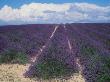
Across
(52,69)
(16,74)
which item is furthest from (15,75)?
(52,69)

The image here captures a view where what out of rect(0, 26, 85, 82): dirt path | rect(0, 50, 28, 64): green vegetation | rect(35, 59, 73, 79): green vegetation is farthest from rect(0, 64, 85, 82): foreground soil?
rect(0, 50, 28, 64): green vegetation

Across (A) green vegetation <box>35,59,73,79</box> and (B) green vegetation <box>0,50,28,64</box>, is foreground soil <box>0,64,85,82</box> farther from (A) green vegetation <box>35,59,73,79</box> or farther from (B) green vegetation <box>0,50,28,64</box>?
(B) green vegetation <box>0,50,28,64</box>

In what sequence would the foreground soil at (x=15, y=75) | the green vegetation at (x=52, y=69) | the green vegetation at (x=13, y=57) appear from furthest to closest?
the green vegetation at (x=13, y=57)
the green vegetation at (x=52, y=69)
the foreground soil at (x=15, y=75)

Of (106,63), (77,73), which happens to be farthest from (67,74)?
(106,63)

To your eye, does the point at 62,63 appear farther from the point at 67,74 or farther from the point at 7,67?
the point at 7,67

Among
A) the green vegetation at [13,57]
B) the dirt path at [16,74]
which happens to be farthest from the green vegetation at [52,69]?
the green vegetation at [13,57]

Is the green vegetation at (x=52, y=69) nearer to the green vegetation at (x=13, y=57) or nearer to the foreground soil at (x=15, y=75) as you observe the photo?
the foreground soil at (x=15, y=75)
